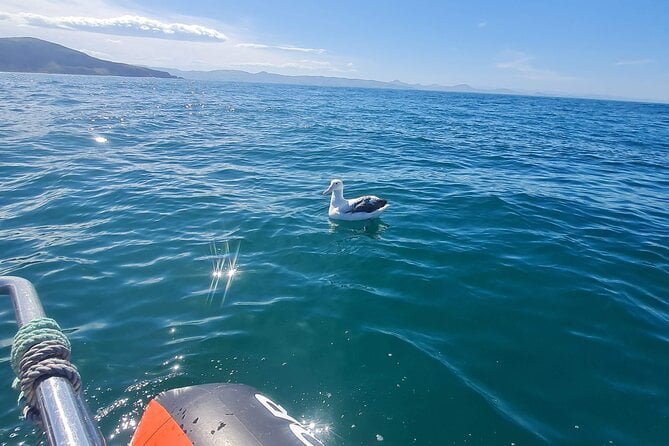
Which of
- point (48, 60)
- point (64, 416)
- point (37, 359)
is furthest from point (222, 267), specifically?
point (48, 60)

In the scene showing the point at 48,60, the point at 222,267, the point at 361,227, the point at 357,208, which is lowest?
the point at 222,267

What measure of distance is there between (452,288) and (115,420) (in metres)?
5.86

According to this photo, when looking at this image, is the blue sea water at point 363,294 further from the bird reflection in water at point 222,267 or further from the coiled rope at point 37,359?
the coiled rope at point 37,359

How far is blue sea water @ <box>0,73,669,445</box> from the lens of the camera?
4.78m

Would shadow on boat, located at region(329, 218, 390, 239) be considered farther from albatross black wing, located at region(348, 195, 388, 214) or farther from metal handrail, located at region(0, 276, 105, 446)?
metal handrail, located at region(0, 276, 105, 446)

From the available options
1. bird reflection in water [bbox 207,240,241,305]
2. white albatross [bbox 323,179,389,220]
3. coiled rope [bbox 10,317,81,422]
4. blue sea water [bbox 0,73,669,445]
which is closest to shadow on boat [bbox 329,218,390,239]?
blue sea water [bbox 0,73,669,445]

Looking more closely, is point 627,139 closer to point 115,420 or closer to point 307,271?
point 307,271

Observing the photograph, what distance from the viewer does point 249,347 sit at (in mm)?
5684

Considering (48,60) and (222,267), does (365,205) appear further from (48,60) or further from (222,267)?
(48,60)

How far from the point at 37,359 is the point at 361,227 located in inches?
346

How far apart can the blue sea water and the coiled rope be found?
2955 millimetres

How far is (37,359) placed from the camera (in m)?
1.89

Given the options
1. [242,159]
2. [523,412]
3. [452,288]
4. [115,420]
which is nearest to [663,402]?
[523,412]

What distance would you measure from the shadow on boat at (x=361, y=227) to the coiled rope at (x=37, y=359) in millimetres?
8126
